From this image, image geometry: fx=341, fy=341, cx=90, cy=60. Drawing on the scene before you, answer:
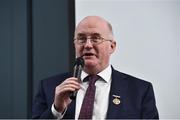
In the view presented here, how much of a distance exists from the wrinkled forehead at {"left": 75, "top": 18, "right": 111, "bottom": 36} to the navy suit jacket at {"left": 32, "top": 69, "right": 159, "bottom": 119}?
186mm

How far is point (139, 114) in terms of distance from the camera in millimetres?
1318

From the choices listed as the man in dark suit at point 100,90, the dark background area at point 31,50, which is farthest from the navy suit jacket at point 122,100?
the dark background area at point 31,50

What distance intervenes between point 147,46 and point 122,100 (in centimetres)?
35

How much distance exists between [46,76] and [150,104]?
0.50 meters

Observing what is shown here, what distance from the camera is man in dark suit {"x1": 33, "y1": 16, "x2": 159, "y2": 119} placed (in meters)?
1.33

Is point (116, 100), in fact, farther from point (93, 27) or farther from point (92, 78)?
point (93, 27)

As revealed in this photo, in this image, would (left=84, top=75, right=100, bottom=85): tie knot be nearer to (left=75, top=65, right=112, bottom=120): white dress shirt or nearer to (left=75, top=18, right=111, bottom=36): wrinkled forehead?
(left=75, top=65, right=112, bottom=120): white dress shirt

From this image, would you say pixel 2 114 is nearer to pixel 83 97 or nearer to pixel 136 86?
pixel 83 97

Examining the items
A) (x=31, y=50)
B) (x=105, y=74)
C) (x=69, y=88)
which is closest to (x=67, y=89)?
(x=69, y=88)

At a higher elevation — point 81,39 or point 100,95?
point 81,39

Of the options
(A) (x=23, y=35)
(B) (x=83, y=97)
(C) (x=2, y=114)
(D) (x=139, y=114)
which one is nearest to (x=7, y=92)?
(C) (x=2, y=114)

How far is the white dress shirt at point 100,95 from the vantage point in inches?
53.1

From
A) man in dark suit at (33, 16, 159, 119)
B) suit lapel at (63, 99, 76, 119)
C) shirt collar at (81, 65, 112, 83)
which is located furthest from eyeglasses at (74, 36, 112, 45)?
suit lapel at (63, 99, 76, 119)

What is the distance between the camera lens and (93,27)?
1.40 m
